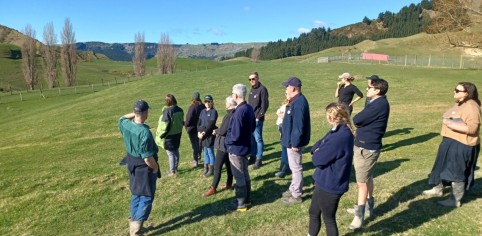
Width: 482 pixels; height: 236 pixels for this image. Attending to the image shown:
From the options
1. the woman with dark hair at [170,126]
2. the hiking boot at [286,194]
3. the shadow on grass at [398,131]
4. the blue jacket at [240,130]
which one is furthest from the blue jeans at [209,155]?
the shadow on grass at [398,131]

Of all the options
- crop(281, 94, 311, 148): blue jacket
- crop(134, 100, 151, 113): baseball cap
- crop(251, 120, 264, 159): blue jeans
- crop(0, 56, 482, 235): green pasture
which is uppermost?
crop(134, 100, 151, 113): baseball cap

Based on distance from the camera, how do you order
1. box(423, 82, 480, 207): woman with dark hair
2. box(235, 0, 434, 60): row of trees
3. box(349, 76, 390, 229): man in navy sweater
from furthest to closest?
box(235, 0, 434, 60): row of trees → box(423, 82, 480, 207): woman with dark hair → box(349, 76, 390, 229): man in navy sweater

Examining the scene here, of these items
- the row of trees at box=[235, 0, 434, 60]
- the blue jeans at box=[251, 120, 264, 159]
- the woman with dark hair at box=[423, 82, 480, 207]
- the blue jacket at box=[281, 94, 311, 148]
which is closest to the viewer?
the woman with dark hair at box=[423, 82, 480, 207]

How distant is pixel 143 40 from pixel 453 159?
91.5 m

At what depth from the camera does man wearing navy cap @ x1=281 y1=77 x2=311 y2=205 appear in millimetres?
6461

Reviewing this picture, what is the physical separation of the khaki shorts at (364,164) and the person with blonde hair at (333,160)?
107cm

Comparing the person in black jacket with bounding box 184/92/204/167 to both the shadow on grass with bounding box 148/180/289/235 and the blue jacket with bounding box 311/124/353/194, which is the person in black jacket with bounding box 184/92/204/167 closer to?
the shadow on grass with bounding box 148/180/289/235

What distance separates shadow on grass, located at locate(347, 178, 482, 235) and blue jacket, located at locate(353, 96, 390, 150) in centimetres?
132

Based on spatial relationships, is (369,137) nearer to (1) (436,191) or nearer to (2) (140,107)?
(1) (436,191)

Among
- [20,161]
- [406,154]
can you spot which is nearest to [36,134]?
[20,161]

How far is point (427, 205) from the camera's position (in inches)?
253

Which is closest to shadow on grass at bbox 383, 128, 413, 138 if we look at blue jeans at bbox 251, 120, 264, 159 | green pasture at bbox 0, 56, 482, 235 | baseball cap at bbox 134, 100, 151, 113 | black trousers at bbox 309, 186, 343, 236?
green pasture at bbox 0, 56, 482, 235

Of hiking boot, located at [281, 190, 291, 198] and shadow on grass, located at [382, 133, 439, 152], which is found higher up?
shadow on grass, located at [382, 133, 439, 152]

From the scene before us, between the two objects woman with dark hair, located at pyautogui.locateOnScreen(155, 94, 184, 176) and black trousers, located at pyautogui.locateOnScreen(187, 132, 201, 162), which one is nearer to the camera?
woman with dark hair, located at pyautogui.locateOnScreen(155, 94, 184, 176)
